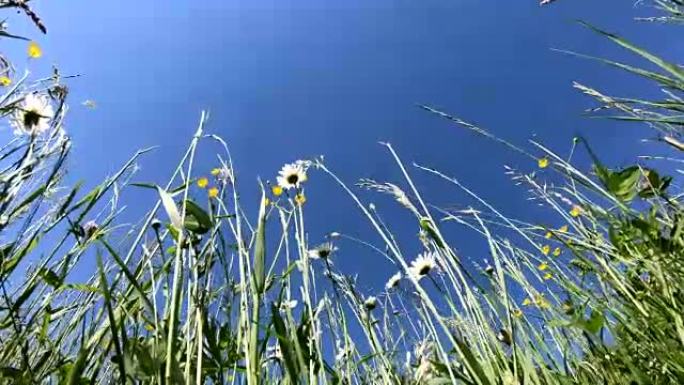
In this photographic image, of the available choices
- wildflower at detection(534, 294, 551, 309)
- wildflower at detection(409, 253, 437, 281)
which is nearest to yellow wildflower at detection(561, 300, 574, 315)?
wildflower at detection(534, 294, 551, 309)

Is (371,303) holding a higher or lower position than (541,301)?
higher

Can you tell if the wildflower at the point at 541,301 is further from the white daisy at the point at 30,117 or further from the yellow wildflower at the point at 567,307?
the white daisy at the point at 30,117

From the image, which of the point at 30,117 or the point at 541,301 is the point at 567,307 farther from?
the point at 30,117

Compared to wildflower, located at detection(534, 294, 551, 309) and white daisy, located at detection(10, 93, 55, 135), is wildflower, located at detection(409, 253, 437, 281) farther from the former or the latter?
white daisy, located at detection(10, 93, 55, 135)

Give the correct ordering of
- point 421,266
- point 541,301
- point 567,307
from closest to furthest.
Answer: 1. point 541,301
2. point 567,307
3. point 421,266

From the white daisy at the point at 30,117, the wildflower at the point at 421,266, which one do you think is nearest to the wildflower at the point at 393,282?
the wildflower at the point at 421,266

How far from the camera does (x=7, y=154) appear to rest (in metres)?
1.02

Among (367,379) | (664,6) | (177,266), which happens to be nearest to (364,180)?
(367,379)

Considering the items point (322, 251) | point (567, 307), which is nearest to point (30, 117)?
point (322, 251)

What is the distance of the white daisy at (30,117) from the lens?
3.49 feet

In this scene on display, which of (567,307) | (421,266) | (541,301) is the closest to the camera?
(541,301)

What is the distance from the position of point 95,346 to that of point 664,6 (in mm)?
1177

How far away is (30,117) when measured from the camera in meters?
1.08

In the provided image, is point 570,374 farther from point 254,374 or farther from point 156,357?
point 156,357
